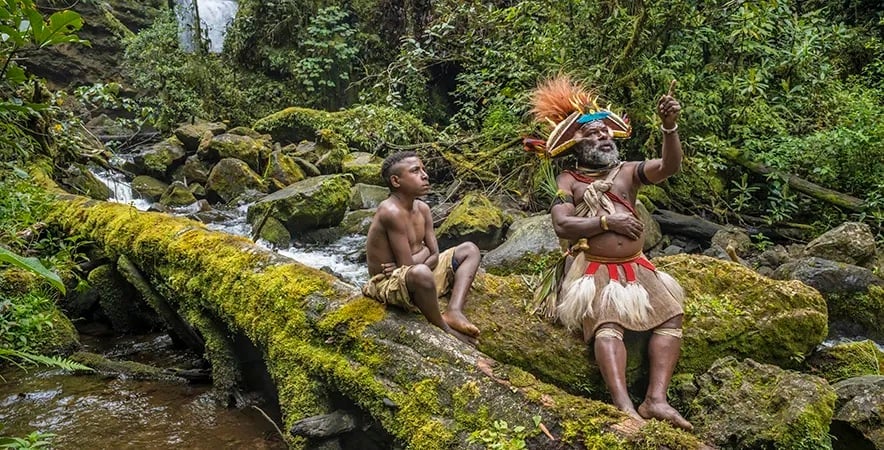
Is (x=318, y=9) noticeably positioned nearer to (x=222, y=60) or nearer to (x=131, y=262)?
(x=222, y=60)

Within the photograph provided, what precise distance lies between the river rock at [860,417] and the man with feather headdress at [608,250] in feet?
2.79

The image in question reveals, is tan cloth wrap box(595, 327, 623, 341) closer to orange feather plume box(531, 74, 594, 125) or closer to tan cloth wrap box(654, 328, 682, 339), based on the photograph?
tan cloth wrap box(654, 328, 682, 339)

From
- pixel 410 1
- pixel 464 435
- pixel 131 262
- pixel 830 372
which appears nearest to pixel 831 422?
pixel 830 372

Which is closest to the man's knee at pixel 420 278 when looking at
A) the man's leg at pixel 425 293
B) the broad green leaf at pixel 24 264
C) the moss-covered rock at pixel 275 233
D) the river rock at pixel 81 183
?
the man's leg at pixel 425 293

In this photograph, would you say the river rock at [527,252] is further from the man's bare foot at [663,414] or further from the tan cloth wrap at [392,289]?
the man's bare foot at [663,414]

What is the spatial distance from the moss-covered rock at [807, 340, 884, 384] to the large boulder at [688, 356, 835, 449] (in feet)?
3.76

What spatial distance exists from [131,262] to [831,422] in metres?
5.53

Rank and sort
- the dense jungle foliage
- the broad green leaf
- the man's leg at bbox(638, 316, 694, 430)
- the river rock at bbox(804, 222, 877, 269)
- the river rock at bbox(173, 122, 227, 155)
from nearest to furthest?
1. the broad green leaf
2. the man's leg at bbox(638, 316, 694, 430)
3. the river rock at bbox(804, 222, 877, 269)
4. the dense jungle foliage
5. the river rock at bbox(173, 122, 227, 155)

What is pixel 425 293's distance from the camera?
3.21 metres

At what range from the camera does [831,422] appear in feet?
10.0

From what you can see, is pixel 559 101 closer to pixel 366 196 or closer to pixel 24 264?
pixel 24 264

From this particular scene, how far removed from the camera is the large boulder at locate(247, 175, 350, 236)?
8.84 metres

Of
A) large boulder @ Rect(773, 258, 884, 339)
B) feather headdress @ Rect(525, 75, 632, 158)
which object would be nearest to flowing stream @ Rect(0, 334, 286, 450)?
feather headdress @ Rect(525, 75, 632, 158)

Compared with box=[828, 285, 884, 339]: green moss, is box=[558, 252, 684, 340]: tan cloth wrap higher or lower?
higher
